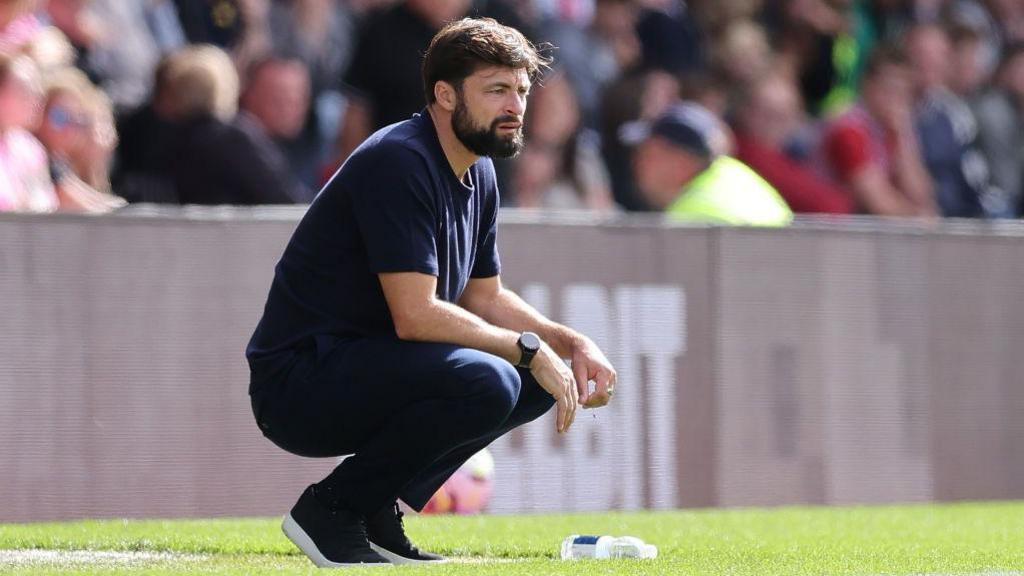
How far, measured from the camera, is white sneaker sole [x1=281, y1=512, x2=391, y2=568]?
5.70m

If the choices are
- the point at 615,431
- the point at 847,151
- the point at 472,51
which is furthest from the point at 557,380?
the point at 847,151

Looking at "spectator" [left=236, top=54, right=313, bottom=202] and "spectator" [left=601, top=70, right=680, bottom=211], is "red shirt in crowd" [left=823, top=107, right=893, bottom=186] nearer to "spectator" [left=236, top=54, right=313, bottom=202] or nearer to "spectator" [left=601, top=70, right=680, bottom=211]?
"spectator" [left=601, top=70, right=680, bottom=211]

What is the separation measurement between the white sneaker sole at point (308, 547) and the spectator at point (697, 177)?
4.14 m

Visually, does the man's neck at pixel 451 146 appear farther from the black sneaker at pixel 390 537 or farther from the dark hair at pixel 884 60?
the dark hair at pixel 884 60

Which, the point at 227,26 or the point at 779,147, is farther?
the point at 779,147

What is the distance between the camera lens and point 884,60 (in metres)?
13.4

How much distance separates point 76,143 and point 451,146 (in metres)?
3.89

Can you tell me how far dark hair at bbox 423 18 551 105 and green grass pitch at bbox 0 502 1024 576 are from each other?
4.80 feet

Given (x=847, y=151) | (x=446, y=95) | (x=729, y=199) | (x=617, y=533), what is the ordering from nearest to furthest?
(x=446, y=95)
(x=617, y=533)
(x=729, y=199)
(x=847, y=151)

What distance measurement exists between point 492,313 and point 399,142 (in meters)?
0.79

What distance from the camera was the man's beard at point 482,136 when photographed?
575 cm

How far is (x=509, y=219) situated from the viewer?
8852mm

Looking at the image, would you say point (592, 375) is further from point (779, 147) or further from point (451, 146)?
point (779, 147)

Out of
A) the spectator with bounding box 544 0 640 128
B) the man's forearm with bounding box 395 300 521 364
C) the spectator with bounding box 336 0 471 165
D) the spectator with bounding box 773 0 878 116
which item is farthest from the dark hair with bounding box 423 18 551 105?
the spectator with bounding box 773 0 878 116
